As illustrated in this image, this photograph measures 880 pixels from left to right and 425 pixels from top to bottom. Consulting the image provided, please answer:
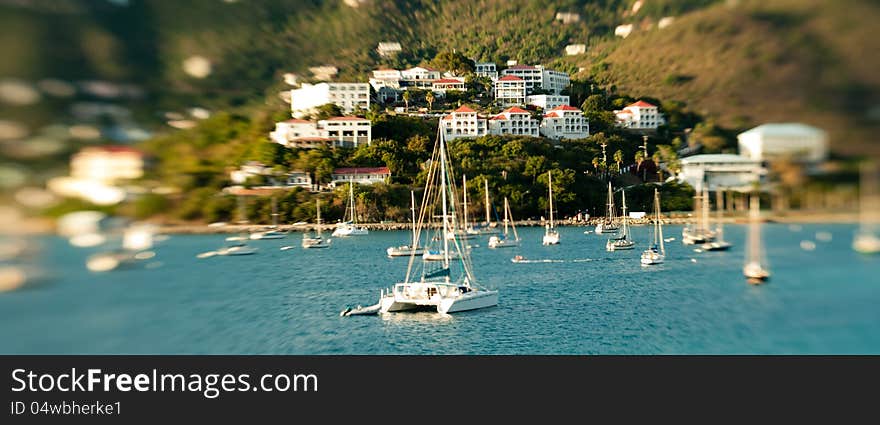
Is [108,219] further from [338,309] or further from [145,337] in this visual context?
Result: [338,309]

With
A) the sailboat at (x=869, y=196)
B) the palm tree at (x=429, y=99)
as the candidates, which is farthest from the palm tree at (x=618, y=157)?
the sailboat at (x=869, y=196)

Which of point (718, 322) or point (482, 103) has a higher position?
point (482, 103)

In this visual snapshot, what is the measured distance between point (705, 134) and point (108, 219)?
608 cm

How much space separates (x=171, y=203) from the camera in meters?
6.32

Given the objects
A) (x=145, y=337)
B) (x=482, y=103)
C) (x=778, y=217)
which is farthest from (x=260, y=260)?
(x=482, y=103)

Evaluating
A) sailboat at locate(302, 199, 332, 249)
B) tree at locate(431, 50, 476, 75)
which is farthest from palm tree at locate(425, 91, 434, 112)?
sailboat at locate(302, 199, 332, 249)

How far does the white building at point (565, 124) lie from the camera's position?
2655 cm

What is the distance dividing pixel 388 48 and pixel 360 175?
12097mm

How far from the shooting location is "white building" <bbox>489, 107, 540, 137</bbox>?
2940 centimetres

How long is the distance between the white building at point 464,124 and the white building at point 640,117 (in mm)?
8539

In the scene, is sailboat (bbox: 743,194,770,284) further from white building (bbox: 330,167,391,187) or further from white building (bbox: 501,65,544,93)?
white building (bbox: 501,65,544,93)

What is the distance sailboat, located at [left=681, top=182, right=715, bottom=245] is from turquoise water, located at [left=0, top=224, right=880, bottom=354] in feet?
1.76

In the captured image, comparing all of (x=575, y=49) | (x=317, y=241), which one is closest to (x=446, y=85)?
(x=317, y=241)

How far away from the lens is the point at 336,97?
66.5ft
